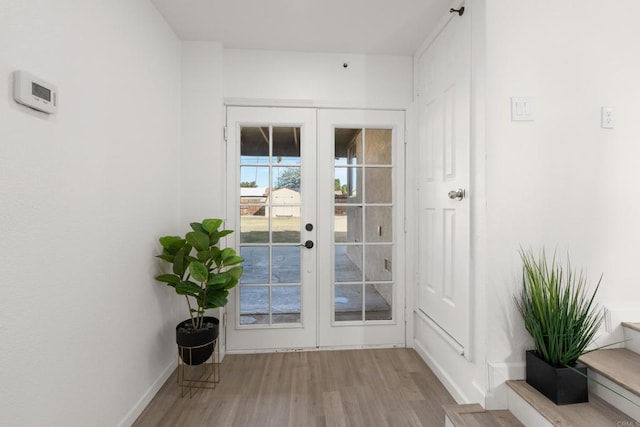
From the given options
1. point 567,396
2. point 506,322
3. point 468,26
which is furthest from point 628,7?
point 567,396

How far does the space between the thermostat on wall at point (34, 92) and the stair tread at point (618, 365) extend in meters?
2.63

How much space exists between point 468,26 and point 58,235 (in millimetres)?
2320

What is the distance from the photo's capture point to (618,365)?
1.47 metres

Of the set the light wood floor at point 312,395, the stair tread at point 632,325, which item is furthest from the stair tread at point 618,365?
the light wood floor at point 312,395

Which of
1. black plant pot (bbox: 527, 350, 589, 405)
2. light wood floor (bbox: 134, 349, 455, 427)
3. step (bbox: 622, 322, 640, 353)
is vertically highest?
step (bbox: 622, 322, 640, 353)

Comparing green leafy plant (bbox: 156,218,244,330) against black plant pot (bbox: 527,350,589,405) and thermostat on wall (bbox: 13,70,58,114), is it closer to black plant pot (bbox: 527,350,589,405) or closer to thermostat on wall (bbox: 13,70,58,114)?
thermostat on wall (bbox: 13,70,58,114)

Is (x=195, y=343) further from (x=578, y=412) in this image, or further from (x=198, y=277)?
(x=578, y=412)

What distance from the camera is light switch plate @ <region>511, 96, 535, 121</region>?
1.61m

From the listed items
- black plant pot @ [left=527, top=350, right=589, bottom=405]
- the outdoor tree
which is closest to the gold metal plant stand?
the outdoor tree

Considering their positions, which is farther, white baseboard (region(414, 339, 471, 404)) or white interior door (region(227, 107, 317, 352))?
white interior door (region(227, 107, 317, 352))

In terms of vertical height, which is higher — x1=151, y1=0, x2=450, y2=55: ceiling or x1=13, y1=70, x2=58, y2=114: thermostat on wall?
x1=151, y1=0, x2=450, y2=55: ceiling

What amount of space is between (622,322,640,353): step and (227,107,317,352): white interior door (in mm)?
1940

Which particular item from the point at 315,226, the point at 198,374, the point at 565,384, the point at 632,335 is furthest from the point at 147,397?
the point at 632,335

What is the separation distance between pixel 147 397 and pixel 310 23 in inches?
105
